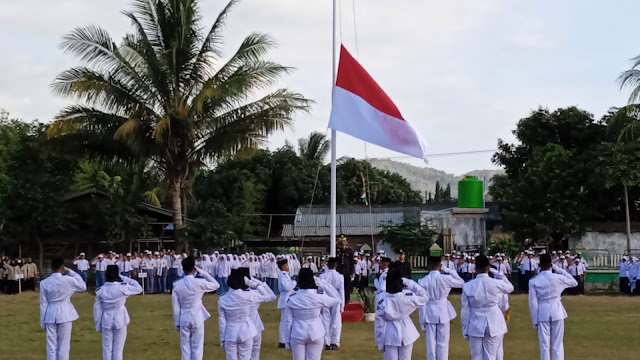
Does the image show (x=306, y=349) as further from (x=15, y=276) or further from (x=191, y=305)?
(x=15, y=276)

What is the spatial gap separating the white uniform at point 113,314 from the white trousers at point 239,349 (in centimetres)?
169

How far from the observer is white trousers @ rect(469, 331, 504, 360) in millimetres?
9703

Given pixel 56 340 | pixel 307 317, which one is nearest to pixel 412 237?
pixel 56 340

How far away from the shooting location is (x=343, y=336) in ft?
49.1

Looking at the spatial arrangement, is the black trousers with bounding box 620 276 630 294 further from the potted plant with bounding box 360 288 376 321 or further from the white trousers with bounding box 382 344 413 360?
the white trousers with bounding box 382 344 413 360

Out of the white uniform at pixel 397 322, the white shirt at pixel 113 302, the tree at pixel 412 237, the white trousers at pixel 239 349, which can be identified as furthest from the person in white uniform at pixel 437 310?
the tree at pixel 412 237

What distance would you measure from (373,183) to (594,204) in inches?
859

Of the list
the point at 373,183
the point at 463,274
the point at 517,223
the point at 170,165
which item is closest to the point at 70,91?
the point at 170,165

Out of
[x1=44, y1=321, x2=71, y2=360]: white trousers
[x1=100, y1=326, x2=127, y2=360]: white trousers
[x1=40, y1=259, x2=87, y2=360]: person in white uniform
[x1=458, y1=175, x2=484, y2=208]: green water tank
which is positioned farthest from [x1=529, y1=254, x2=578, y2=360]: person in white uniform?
[x1=458, y1=175, x2=484, y2=208]: green water tank

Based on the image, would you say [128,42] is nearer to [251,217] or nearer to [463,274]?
[463,274]

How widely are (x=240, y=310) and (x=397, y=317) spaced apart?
6.39ft

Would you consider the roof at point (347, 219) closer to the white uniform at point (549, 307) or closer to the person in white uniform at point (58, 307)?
the white uniform at point (549, 307)

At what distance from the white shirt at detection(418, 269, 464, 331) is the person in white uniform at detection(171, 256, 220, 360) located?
290cm

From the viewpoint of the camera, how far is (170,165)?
26.5 m
